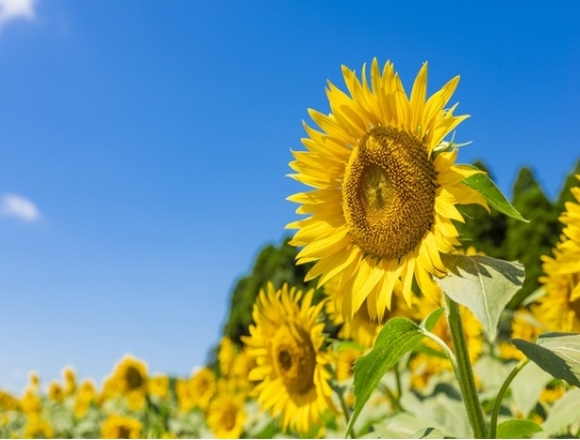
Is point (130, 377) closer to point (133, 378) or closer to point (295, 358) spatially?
point (133, 378)

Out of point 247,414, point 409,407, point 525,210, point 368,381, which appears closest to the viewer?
point 368,381

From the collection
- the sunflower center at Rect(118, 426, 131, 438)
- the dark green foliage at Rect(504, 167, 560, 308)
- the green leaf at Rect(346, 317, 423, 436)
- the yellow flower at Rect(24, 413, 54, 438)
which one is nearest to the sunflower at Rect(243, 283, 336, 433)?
the green leaf at Rect(346, 317, 423, 436)

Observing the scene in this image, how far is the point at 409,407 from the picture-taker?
141 inches

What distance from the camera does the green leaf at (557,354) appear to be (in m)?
1.80

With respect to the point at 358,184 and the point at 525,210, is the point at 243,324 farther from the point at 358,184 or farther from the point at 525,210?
the point at 358,184

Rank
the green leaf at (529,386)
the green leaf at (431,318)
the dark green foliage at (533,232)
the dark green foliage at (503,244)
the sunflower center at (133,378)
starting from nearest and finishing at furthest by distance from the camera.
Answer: the green leaf at (431,318) < the green leaf at (529,386) < the sunflower center at (133,378) < the dark green foliage at (503,244) < the dark green foliage at (533,232)

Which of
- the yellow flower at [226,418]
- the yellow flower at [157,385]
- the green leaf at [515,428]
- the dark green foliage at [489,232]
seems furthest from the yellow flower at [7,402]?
the dark green foliage at [489,232]

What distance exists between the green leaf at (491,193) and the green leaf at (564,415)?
0.90 m

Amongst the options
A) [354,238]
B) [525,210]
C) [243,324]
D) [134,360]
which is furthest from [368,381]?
[243,324]

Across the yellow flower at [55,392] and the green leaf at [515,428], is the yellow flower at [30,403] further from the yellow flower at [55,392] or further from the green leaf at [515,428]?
the green leaf at [515,428]

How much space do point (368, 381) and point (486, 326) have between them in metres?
0.45

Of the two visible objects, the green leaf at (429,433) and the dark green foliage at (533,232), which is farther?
the dark green foliage at (533,232)

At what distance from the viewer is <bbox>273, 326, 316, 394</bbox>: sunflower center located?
3641mm

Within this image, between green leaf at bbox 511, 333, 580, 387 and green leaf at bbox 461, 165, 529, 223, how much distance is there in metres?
0.35
